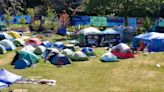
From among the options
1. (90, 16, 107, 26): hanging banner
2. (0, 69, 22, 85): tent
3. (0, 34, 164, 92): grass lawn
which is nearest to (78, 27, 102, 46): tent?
(0, 34, 164, 92): grass lawn

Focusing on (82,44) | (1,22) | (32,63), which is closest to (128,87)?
(32,63)

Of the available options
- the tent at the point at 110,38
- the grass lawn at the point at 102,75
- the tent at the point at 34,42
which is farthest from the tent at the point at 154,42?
A: the tent at the point at 34,42

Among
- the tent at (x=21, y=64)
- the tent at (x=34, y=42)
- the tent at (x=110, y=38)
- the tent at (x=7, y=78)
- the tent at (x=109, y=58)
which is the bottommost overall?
the tent at (x=110, y=38)

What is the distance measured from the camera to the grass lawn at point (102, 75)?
31188 mm

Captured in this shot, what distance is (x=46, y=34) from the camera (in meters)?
68.0

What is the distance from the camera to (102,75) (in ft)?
118

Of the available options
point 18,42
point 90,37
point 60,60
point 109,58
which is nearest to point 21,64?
point 60,60

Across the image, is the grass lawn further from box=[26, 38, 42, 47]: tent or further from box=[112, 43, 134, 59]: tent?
box=[26, 38, 42, 47]: tent

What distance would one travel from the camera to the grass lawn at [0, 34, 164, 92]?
102ft

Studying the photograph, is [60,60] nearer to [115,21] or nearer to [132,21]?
[132,21]

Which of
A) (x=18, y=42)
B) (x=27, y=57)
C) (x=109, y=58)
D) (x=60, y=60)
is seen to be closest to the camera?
(x=60, y=60)

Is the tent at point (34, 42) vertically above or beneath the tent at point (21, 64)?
beneath

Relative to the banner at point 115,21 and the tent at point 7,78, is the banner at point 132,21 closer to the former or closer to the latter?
the banner at point 115,21

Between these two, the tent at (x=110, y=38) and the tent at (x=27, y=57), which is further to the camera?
the tent at (x=110, y=38)
